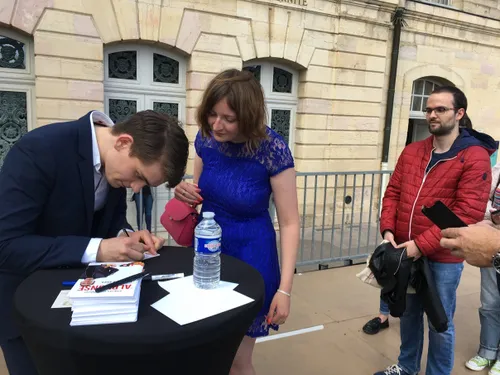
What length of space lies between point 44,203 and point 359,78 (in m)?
8.42

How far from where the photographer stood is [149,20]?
6.57m

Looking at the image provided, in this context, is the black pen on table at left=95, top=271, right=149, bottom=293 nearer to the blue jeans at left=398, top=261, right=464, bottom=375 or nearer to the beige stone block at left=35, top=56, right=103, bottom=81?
the blue jeans at left=398, top=261, right=464, bottom=375

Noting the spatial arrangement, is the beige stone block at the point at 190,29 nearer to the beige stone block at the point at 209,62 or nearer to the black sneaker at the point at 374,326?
the beige stone block at the point at 209,62

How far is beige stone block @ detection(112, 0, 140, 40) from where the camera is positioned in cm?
635

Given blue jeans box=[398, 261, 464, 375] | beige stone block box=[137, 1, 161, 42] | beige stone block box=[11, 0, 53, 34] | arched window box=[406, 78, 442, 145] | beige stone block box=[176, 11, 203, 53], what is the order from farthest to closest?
arched window box=[406, 78, 442, 145], beige stone block box=[176, 11, 203, 53], beige stone block box=[137, 1, 161, 42], beige stone block box=[11, 0, 53, 34], blue jeans box=[398, 261, 464, 375]

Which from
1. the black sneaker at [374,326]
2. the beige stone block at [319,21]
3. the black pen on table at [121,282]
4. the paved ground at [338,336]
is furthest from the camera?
the beige stone block at [319,21]

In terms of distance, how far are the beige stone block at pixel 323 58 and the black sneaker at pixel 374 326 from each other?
233 inches

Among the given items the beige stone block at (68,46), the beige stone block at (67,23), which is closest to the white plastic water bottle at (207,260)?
the beige stone block at (68,46)

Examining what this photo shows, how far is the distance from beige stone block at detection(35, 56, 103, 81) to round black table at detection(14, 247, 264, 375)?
18.5 ft

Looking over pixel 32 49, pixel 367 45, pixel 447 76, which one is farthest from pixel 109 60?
pixel 447 76

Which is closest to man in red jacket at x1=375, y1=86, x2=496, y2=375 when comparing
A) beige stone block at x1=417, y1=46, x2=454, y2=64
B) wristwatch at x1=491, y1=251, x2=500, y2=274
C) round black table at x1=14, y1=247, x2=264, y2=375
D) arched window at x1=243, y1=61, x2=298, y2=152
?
wristwatch at x1=491, y1=251, x2=500, y2=274

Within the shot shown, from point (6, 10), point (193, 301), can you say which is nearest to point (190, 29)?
point (6, 10)

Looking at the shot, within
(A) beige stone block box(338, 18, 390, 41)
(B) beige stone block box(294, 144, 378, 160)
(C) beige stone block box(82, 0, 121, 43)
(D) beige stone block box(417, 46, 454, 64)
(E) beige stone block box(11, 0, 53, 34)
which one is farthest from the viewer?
(D) beige stone block box(417, 46, 454, 64)

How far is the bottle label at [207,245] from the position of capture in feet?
4.94
